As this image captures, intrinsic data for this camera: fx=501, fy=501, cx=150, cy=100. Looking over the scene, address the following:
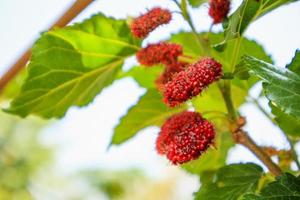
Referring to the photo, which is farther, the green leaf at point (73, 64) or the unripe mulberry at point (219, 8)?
the green leaf at point (73, 64)

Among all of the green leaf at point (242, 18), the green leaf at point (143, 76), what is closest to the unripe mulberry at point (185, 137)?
the green leaf at point (242, 18)

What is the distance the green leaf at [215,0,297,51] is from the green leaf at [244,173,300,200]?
0.20 m

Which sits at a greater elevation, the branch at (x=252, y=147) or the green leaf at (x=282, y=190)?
the green leaf at (x=282, y=190)

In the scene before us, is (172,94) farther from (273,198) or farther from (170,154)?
(273,198)

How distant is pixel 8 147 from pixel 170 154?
4.33 metres

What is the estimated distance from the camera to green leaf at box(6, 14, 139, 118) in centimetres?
92

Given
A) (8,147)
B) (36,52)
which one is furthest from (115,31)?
(8,147)

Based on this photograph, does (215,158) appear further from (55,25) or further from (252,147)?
(55,25)

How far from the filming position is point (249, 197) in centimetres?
60

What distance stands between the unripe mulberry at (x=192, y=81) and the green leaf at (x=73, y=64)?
0.29 m

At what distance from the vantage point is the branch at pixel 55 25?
0.67m

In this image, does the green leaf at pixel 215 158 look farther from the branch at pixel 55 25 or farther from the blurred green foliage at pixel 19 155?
the blurred green foliage at pixel 19 155

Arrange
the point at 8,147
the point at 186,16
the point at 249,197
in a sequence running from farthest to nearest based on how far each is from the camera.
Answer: the point at 8,147 < the point at 186,16 < the point at 249,197

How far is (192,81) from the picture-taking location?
653 mm
